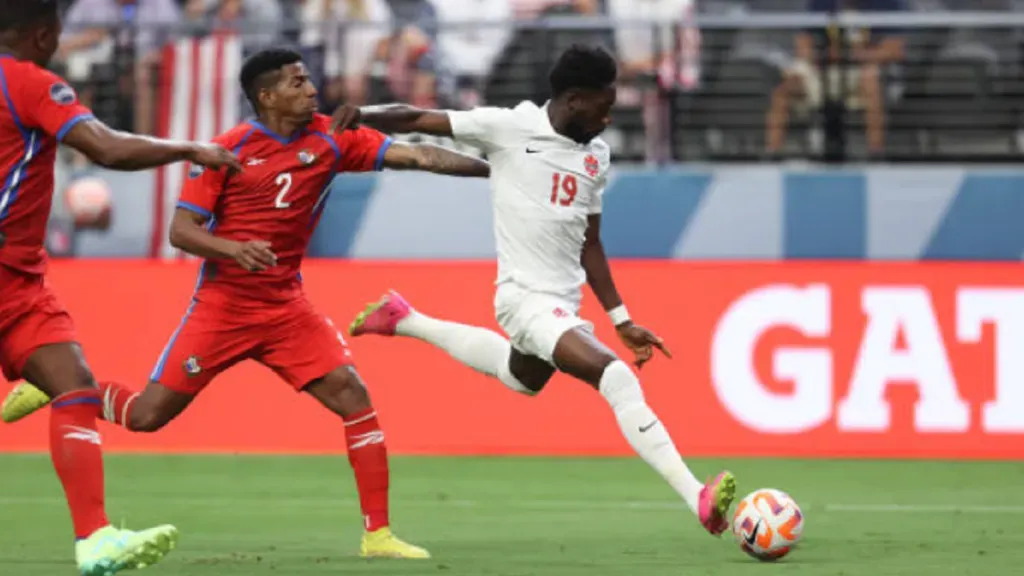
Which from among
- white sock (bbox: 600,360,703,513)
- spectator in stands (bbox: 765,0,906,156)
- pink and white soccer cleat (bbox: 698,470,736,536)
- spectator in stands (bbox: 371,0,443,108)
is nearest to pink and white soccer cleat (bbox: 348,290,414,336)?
white sock (bbox: 600,360,703,513)

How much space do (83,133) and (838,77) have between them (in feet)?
31.7

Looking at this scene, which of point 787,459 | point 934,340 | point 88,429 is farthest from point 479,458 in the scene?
point 88,429

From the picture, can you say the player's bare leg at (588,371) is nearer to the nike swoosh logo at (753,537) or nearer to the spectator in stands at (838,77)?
the nike swoosh logo at (753,537)

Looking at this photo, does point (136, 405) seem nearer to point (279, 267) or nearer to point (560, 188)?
point (279, 267)

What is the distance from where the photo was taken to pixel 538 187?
30.0 feet

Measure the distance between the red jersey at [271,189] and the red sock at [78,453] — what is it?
61.2 inches

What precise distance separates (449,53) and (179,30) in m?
2.24

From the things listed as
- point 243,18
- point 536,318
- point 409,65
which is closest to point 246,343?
point 536,318

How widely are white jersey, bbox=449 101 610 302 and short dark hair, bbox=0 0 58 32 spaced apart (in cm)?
222

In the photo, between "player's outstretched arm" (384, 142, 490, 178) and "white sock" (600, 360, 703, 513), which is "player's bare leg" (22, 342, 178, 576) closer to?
"player's outstretched arm" (384, 142, 490, 178)

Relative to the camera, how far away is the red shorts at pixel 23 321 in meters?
7.52

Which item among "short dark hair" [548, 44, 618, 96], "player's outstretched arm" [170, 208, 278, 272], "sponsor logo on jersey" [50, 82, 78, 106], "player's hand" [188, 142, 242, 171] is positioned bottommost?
"player's outstretched arm" [170, 208, 278, 272]

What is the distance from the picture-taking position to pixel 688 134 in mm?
16281

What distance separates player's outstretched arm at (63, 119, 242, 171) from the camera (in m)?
7.25
